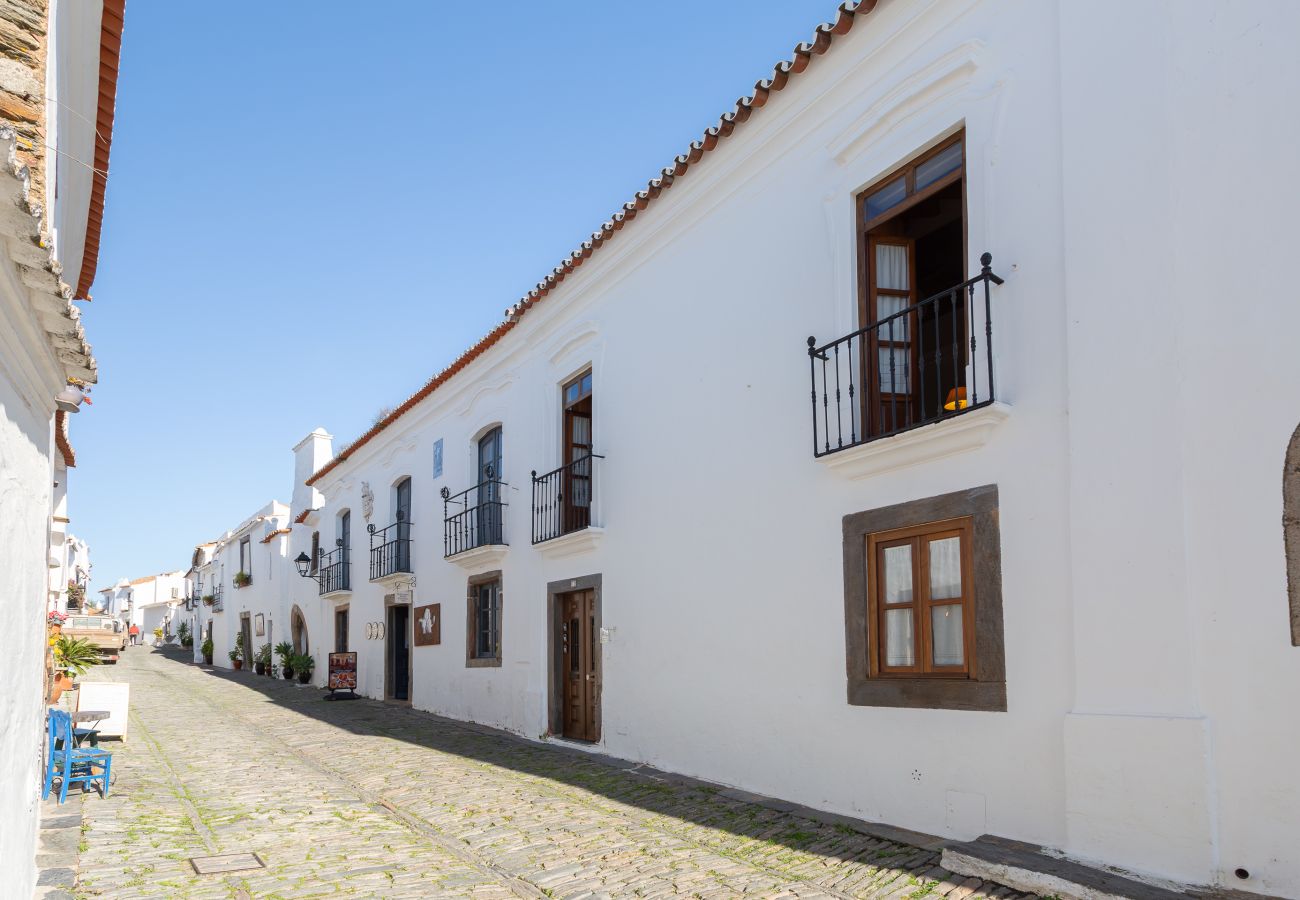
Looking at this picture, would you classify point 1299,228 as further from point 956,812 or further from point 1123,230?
point 956,812

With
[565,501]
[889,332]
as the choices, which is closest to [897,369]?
[889,332]

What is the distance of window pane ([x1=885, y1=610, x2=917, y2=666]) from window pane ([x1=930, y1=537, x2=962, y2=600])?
0.99 feet

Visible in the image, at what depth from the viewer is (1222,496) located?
506 cm

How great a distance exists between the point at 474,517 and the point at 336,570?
312 inches

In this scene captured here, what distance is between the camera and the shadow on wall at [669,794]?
6332 mm

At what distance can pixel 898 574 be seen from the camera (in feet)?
22.9

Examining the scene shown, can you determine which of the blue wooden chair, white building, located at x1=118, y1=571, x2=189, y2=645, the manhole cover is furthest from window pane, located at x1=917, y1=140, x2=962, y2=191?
white building, located at x1=118, y1=571, x2=189, y2=645

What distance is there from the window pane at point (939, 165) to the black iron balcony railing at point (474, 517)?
749 centimetres

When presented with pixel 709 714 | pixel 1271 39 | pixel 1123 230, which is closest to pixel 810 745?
pixel 709 714

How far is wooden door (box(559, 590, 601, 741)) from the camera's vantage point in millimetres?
11211

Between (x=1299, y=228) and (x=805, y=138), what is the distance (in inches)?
159

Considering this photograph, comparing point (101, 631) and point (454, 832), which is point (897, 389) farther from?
point (101, 631)

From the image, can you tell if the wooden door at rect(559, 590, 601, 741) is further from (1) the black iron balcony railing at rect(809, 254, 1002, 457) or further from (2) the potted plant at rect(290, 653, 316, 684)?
(2) the potted plant at rect(290, 653, 316, 684)

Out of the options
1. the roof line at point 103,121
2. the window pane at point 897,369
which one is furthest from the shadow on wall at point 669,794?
the roof line at point 103,121
